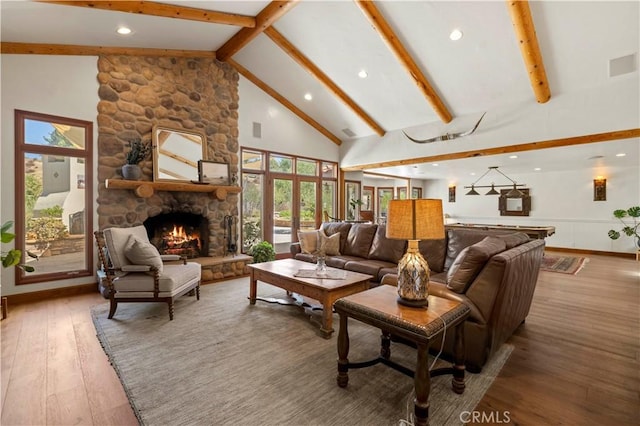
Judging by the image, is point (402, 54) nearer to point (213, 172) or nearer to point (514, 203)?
point (213, 172)

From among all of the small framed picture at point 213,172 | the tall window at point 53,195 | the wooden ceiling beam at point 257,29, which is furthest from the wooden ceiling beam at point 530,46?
the tall window at point 53,195

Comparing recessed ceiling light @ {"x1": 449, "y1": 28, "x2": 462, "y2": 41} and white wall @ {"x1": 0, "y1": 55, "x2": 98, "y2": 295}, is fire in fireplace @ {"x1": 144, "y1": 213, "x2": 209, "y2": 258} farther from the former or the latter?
recessed ceiling light @ {"x1": 449, "y1": 28, "x2": 462, "y2": 41}

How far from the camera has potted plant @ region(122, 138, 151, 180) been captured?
4566 millimetres

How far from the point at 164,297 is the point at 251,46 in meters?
4.54

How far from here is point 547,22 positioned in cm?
382

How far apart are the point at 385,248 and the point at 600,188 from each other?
7.81 meters

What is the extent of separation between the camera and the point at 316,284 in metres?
3.04

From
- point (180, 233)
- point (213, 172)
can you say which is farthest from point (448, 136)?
point (180, 233)

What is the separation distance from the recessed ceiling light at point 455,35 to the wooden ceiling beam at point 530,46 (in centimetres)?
65

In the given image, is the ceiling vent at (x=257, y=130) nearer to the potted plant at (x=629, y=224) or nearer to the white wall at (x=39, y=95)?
the white wall at (x=39, y=95)

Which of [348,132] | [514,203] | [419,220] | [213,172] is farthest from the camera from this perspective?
[514,203]

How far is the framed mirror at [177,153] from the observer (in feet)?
16.4

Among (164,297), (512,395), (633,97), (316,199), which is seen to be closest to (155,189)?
(164,297)

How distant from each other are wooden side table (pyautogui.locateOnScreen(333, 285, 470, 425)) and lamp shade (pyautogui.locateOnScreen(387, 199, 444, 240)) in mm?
471
